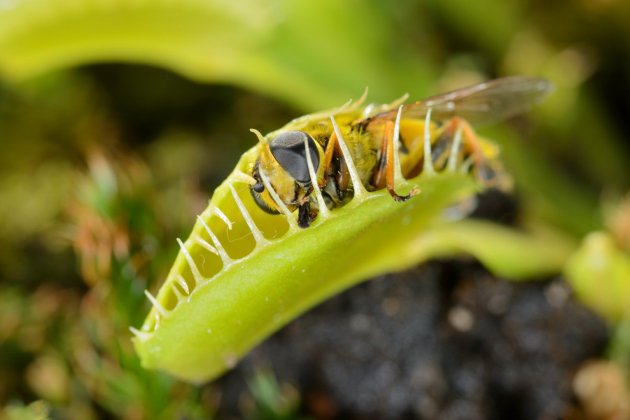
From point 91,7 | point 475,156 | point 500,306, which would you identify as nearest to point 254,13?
point 91,7

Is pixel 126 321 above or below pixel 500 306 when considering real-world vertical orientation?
above

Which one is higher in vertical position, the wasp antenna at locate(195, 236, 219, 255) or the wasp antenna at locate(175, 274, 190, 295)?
the wasp antenna at locate(195, 236, 219, 255)

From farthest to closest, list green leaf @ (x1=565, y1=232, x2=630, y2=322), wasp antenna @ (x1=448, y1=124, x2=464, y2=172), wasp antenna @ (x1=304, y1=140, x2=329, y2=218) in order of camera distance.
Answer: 1. green leaf @ (x1=565, y1=232, x2=630, y2=322)
2. wasp antenna @ (x1=448, y1=124, x2=464, y2=172)
3. wasp antenna @ (x1=304, y1=140, x2=329, y2=218)

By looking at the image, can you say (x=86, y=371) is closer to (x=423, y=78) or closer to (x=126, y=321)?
(x=126, y=321)

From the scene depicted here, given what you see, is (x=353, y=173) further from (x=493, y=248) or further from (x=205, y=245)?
(x=493, y=248)

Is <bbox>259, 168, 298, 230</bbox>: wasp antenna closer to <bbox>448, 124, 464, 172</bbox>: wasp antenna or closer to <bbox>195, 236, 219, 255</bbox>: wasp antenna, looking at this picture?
<bbox>195, 236, 219, 255</bbox>: wasp antenna

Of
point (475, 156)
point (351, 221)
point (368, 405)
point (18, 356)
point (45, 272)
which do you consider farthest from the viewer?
point (45, 272)

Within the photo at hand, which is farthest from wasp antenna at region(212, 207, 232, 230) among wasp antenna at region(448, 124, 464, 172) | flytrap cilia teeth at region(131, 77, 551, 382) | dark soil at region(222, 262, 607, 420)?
dark soil at region(222, 262, 607, 420)
